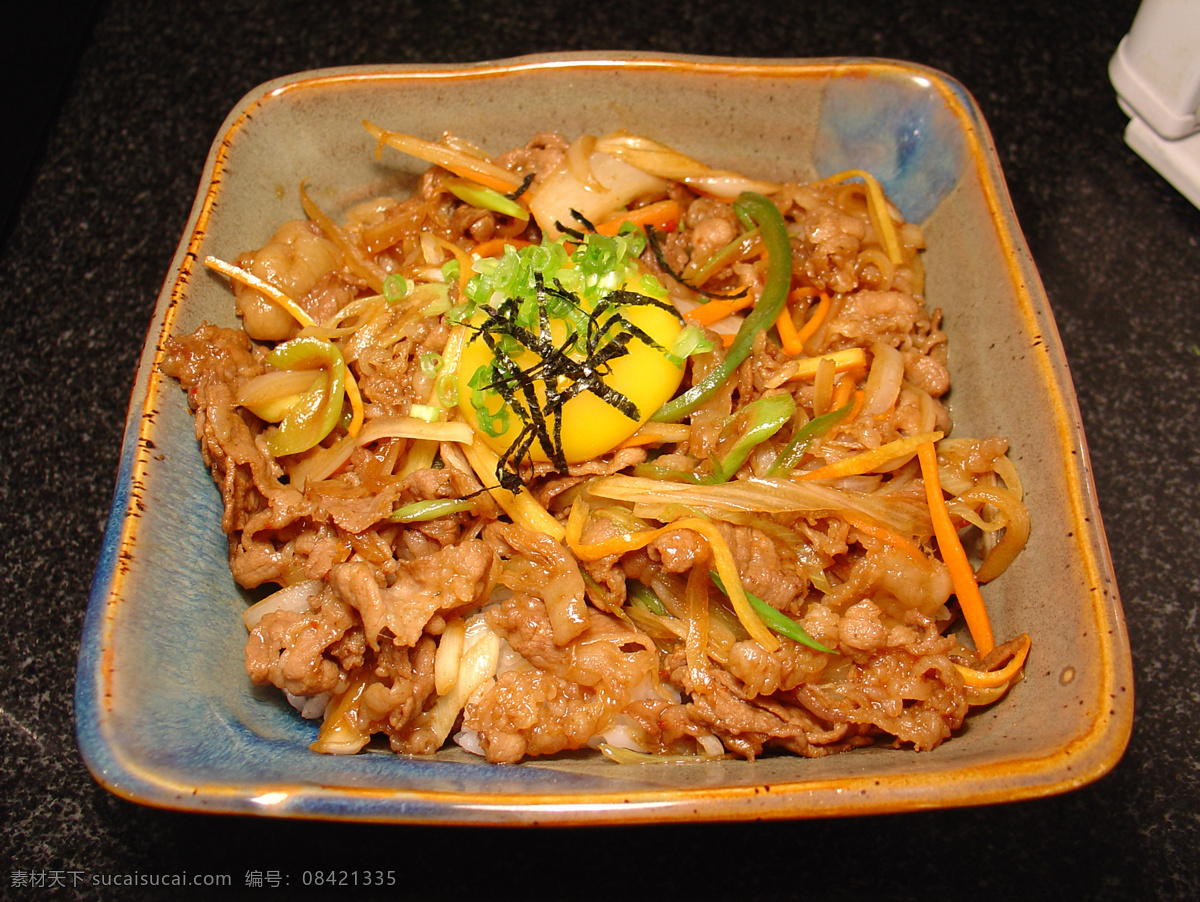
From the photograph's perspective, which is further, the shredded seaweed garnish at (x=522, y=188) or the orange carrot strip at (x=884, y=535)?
the shredded seaweed garnish at (x=522, y=188)

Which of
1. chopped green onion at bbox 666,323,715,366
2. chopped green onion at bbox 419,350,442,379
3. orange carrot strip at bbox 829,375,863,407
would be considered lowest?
chopped green onion at bbox 419,350,442,379

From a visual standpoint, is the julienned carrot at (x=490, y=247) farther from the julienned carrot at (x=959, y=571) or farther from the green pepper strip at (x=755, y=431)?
the julienned carrot at (x=959, y=571)

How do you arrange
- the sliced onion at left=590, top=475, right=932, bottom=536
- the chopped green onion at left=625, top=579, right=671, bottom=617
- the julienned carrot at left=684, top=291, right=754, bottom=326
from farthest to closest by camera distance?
the julienned carrot at left=684, top=291, right=754, bottom=326, the chopped green onion at left=625, top=579, right=671, bottom=617, the sliced onion at left=590, top=475, right=932, bottom=536

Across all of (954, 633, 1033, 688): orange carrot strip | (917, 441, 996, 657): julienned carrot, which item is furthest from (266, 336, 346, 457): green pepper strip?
(954, 633, 1033, 688): orange carrot strip

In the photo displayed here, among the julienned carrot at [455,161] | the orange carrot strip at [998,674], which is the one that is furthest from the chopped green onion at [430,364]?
the orange carrot strip at [998,674]

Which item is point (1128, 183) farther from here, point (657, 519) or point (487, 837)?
point (487, 837)

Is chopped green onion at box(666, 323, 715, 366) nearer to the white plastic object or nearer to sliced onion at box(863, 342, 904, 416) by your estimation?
sliced onion at box(863, 342, 904, 416)
